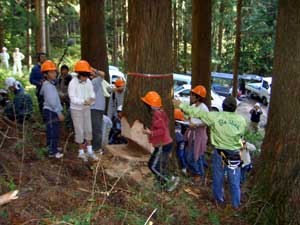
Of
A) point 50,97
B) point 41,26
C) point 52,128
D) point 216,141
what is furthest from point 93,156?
point 41,26

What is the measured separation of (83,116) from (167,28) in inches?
79.4

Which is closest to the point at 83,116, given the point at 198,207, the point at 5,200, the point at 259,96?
the point at 198,207

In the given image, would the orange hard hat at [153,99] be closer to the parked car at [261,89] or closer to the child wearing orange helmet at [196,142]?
the child wearing orange helmet at [196,142]

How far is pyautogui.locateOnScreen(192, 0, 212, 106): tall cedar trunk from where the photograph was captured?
429 inches

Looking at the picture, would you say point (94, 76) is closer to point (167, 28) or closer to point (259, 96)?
point (167, 28)

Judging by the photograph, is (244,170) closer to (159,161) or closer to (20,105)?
(159,161)

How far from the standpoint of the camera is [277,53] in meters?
6.66

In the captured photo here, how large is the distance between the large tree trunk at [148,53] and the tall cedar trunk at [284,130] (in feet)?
5.85

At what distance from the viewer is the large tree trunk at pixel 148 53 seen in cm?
604

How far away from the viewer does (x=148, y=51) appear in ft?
20.0

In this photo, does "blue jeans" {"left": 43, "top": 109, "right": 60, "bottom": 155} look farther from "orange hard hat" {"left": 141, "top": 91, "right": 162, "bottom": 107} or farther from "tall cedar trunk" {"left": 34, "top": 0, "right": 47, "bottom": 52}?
"tall cedar trunk" {"left": 34, "top": 0, "right": 47, "bottom": 52}

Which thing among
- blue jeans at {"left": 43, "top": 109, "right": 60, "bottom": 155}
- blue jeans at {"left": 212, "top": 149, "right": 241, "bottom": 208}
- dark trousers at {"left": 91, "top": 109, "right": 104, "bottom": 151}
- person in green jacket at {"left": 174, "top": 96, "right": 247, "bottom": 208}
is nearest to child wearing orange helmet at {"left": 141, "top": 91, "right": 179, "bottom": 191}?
person in green jacket at {"left": 174, "top": 96, "right": 247, "bottom": 208}

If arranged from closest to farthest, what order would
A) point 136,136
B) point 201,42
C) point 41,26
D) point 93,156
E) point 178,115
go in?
point 136,136
point 93,156
point 178,115
point 201,42
point 41,26

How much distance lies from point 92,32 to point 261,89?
67.7 ft
